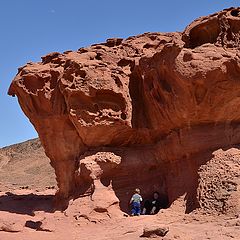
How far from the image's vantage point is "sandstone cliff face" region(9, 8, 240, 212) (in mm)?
10844

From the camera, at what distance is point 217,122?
36.2 feet

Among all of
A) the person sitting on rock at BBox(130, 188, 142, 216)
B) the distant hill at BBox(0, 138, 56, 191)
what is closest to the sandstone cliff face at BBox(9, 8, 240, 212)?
the person sitting on rock at BBox(130, 188, 142, 216)

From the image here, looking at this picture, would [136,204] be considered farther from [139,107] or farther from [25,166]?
[25,166]

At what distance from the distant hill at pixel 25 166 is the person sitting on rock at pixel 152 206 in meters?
18.8

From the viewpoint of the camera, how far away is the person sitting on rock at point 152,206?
456 inches

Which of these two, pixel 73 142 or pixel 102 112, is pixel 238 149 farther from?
pixel 73 142

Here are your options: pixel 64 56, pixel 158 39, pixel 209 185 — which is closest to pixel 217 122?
pixel 209 185

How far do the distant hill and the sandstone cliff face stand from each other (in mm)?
16951

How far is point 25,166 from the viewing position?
41.9m

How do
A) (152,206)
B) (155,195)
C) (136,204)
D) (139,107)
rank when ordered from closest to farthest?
1. (136,204)
2. (155,195)
3. (152,206)
4. (139,107)

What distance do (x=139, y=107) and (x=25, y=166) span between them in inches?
1222

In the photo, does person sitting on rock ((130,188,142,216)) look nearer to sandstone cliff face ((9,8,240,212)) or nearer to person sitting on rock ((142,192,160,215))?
person sitting on rock ((142,192,160,215))

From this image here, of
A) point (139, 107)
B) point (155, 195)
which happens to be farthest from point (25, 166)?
point (155, 195)

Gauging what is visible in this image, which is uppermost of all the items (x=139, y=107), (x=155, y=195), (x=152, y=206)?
(x=139, y=107)
